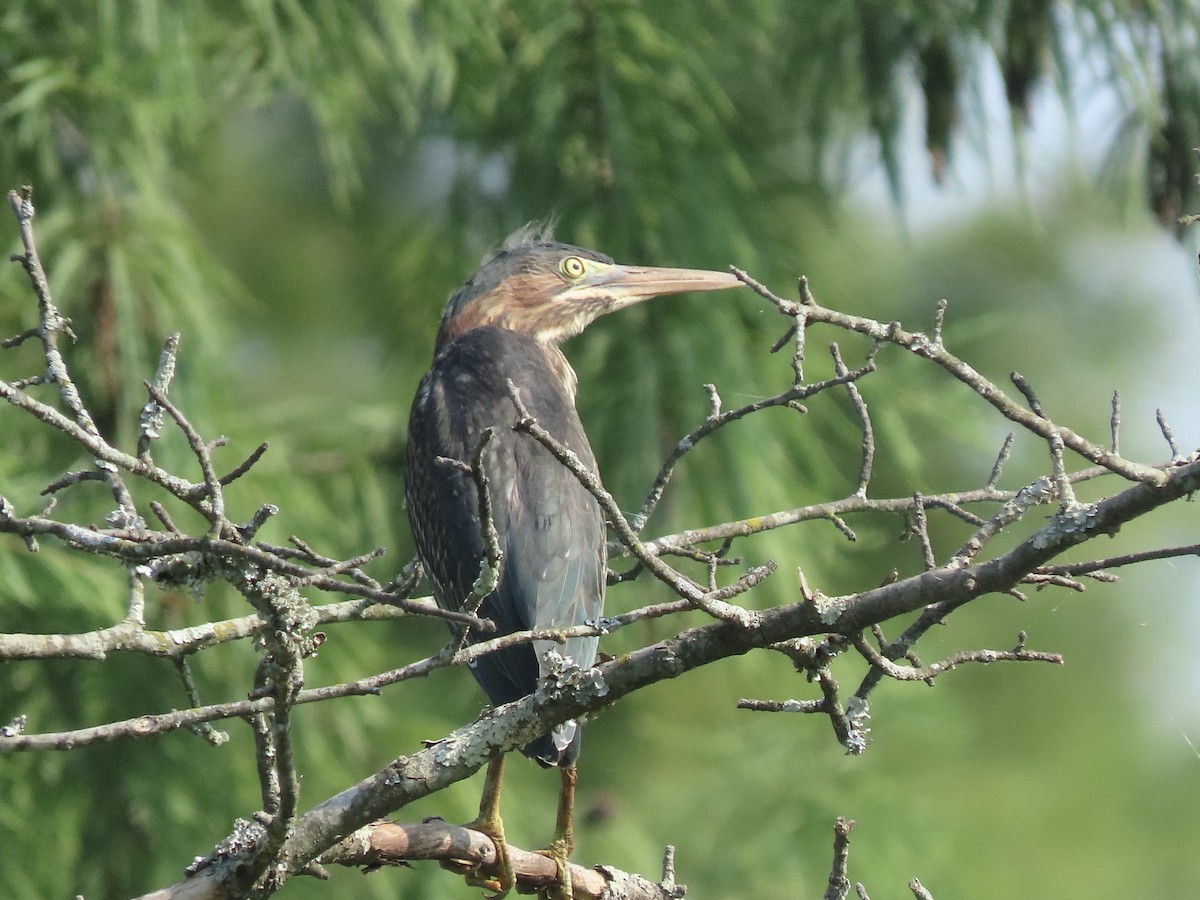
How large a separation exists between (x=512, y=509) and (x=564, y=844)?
0.66 metres

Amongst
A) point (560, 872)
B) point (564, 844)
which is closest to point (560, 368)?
point (564, 844)

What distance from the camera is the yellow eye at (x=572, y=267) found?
13.8ft

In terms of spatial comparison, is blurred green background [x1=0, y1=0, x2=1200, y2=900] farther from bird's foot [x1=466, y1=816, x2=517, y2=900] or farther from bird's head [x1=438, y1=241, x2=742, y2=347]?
bird's foot [x1=466, y1=816, x2=517, y2=900]

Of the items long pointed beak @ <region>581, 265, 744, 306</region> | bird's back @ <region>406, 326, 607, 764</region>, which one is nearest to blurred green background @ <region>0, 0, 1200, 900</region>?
long pointed beak @ <region>581, 265, 744, 306</region>

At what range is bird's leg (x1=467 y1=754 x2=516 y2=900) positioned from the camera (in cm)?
278

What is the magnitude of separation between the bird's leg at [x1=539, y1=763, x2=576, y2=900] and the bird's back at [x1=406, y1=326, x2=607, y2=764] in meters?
0.20

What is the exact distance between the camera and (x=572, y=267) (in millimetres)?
4215

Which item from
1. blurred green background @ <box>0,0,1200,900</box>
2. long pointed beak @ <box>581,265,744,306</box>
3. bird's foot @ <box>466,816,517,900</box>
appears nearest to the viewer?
bird's foot @ <box>466,816,517,900</box>

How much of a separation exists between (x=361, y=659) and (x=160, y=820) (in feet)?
2.82

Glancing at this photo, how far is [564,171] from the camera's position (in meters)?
5.48

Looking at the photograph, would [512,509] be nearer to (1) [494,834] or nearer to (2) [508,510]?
(2) [508,510]

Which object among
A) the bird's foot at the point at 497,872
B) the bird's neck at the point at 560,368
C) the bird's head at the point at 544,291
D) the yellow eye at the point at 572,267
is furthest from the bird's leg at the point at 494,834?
the yellow eye at the point at 572,267

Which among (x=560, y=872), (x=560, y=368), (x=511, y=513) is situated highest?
(x=560, y=368)

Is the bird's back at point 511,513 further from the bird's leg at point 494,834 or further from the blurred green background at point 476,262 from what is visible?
the blurred green background at point 476,262
